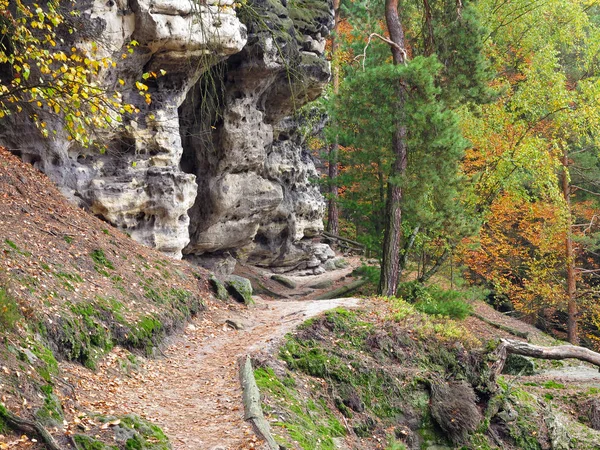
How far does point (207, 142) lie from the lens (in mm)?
17188

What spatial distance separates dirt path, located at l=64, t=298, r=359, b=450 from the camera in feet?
20.8

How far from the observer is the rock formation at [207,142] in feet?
42.6

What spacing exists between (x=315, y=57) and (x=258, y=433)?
1427 centimetres

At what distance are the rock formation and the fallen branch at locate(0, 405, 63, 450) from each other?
6397mm

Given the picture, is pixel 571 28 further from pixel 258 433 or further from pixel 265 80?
pixel 258 433

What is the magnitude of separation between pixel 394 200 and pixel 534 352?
15.7 feet

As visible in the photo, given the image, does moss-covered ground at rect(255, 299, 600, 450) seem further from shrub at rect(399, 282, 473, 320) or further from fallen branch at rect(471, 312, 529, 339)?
fallen branch at rect(471, 312, 529, 339)

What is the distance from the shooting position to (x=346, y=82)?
1350 centimetres

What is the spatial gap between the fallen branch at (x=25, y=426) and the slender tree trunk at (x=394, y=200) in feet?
35.2

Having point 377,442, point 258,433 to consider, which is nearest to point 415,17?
point 377,442

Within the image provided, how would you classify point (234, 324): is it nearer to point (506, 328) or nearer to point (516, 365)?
point (516, 365)

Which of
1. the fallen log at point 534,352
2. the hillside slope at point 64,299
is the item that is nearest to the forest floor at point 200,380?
the hillside slope at point 64,299

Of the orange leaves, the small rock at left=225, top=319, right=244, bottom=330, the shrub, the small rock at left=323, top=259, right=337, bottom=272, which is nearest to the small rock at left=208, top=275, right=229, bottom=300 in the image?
the small rock at left=225, top=319, right=244, bottom=330

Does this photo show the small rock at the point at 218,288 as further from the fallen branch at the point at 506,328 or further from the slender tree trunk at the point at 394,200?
the fallen branch at the point at 506,328
